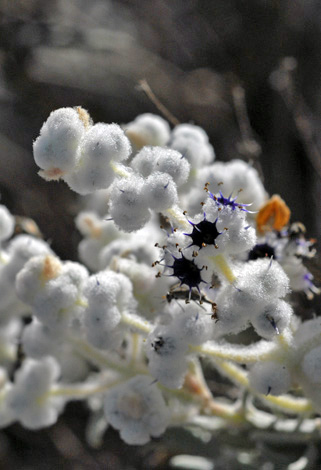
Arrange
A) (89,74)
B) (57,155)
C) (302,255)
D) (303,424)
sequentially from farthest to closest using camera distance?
(89,74) < (303,424) < (302,255) < (57,155)

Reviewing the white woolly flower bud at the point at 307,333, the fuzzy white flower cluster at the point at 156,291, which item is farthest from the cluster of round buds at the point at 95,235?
the white woolly flower bud at the point at 307,333

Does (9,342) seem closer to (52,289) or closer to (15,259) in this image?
(15,259)

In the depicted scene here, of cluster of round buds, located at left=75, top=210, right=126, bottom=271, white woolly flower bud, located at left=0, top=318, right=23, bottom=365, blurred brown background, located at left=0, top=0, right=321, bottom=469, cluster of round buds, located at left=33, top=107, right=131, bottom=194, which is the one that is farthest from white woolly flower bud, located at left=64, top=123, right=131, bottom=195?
blurred brown background, located at left=0, top=0, right=321, bottom=469

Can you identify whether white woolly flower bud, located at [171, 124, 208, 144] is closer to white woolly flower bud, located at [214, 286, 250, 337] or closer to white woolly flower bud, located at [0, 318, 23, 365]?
white woolly flower bud, located at [214, 286, 250, 337]

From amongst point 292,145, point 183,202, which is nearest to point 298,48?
point 292,145

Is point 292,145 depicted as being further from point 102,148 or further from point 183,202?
point 102,148
